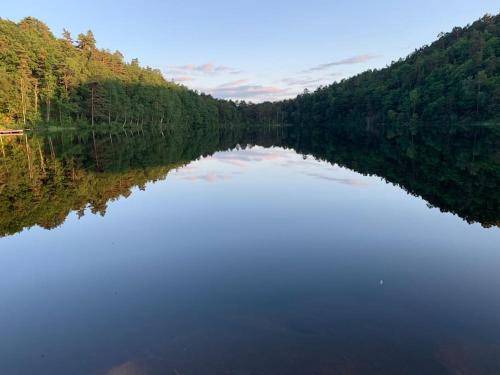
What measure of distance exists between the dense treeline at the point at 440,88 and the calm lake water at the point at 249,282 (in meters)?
95.4

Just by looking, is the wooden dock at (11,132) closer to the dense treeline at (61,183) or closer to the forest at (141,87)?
the forest at (141,87)

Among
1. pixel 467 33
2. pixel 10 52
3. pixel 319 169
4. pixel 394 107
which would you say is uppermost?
pixel 467 33

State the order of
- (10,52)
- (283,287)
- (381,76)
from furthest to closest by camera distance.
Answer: (381,76)
(10,52)
(283,287)

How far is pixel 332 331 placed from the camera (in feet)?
23.0

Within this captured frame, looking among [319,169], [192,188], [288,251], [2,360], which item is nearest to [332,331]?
[288,251]

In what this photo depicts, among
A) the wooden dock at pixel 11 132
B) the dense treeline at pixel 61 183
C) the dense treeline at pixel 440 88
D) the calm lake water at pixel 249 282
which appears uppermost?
the dense treeline at pixel 440 88

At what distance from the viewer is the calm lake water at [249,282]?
6.30 meters

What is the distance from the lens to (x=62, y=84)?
302 ft

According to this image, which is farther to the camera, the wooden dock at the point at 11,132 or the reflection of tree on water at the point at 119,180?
the wooden dock at the point at 11,132

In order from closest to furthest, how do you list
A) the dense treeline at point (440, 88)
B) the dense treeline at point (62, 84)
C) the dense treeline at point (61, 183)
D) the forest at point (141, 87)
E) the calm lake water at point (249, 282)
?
the calm lake water at point (249, 282) → the dense treeline at point (61, 183) → the dense treeline at point (62, 84) → the forest at point (141, 87) → the dense treeline at point (440, 88)

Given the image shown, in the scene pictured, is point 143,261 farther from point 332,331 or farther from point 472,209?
point 472,209

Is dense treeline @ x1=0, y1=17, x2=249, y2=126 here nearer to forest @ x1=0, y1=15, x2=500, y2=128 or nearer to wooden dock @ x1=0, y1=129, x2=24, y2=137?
forest @ x1=0, y1=15, x2=500, y2=128

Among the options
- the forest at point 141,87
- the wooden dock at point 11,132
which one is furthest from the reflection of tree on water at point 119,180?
the forest at point 141,87

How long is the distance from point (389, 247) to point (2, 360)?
10.9m
